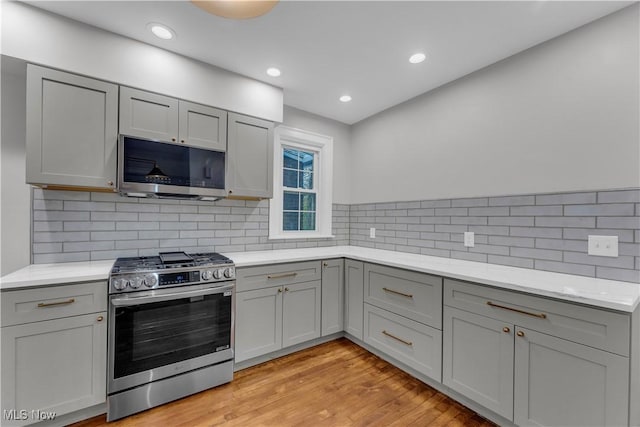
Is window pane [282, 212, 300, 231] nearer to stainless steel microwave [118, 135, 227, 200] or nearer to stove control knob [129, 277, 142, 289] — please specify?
stainless steel microwave [118, 135, 227, 200]

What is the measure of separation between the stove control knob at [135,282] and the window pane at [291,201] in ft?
5.96

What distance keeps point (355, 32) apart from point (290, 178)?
5.94 feet

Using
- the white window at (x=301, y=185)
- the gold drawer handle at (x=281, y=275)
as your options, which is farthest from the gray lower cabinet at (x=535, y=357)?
the white window at (x=301, y=185)

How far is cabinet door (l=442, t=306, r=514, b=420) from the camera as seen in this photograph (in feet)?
5.40

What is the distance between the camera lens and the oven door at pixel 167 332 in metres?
1.76

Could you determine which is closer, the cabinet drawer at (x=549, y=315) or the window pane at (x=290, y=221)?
the cabinet drawer at (x=549, y=315)

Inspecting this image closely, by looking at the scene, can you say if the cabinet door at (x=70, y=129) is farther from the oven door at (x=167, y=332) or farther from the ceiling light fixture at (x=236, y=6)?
the ceiling light fixture at (x=236, y=6)

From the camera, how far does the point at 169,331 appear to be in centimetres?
193

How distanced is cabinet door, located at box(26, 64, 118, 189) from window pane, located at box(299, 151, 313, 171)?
6.49ft

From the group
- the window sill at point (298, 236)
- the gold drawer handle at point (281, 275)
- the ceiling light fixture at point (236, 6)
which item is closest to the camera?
the ceiling light fixture at point (236, 6)

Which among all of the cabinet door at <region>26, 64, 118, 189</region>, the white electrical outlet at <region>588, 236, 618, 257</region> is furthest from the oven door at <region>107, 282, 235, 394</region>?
the white electrical outlet at <region>588, 236, 618, 257</region>

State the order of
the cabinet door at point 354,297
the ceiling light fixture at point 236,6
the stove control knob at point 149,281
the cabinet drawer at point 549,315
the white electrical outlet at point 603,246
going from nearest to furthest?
the cabinet drawer at point 549,315
the ceiling light fixture at point 236,6
the white electrical outlet at point 603,246
the stove control knob at point 149,281
the cabinet door at point 354,297

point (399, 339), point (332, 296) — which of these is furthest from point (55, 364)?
point (399, 339)

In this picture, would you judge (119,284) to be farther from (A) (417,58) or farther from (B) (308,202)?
(A) (417,58)
